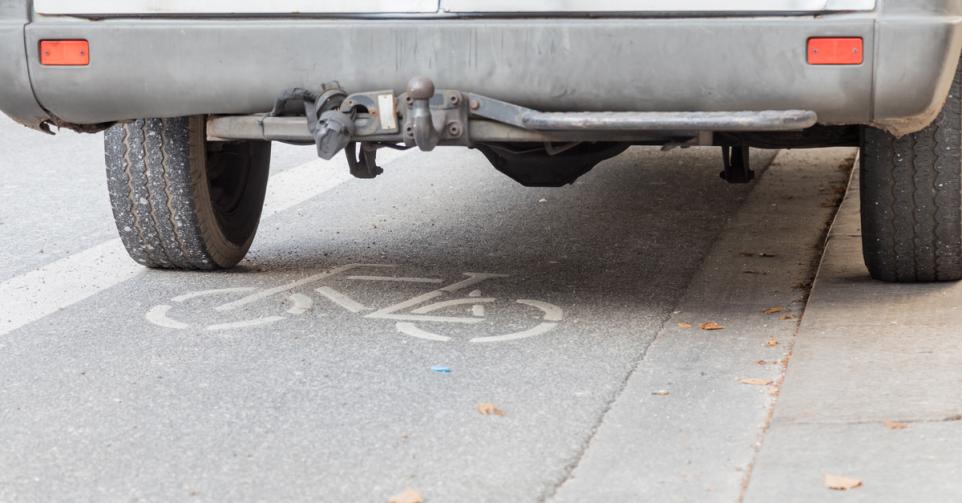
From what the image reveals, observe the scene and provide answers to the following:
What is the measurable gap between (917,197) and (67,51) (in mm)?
2608

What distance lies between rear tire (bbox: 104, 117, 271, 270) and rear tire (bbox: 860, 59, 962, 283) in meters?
2.21

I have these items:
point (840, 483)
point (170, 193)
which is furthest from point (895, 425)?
point (170, 193)

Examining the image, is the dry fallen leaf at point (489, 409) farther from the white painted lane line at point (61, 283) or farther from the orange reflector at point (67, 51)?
the white painted lane line at point (61, 283)

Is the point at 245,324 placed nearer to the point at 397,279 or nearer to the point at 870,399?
the point at 397,279

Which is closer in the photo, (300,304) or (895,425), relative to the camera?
(895,425)

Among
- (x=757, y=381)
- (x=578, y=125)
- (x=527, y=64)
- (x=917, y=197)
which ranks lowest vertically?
(x=757, y=381)

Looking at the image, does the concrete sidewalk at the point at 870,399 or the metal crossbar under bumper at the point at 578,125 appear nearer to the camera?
the concrete sidewalk at the point at 870,399

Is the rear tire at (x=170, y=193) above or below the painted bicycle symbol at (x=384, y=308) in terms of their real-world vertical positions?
above

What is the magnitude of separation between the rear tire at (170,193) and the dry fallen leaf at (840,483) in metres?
2.66

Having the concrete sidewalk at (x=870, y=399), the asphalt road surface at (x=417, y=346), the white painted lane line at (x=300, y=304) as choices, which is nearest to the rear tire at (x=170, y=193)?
the asphalt road surface at (x=417, y=346)

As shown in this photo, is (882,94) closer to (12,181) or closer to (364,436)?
(364,436)

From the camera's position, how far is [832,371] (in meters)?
3.89

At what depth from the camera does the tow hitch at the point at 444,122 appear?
393 cm

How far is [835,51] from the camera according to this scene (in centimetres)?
385
